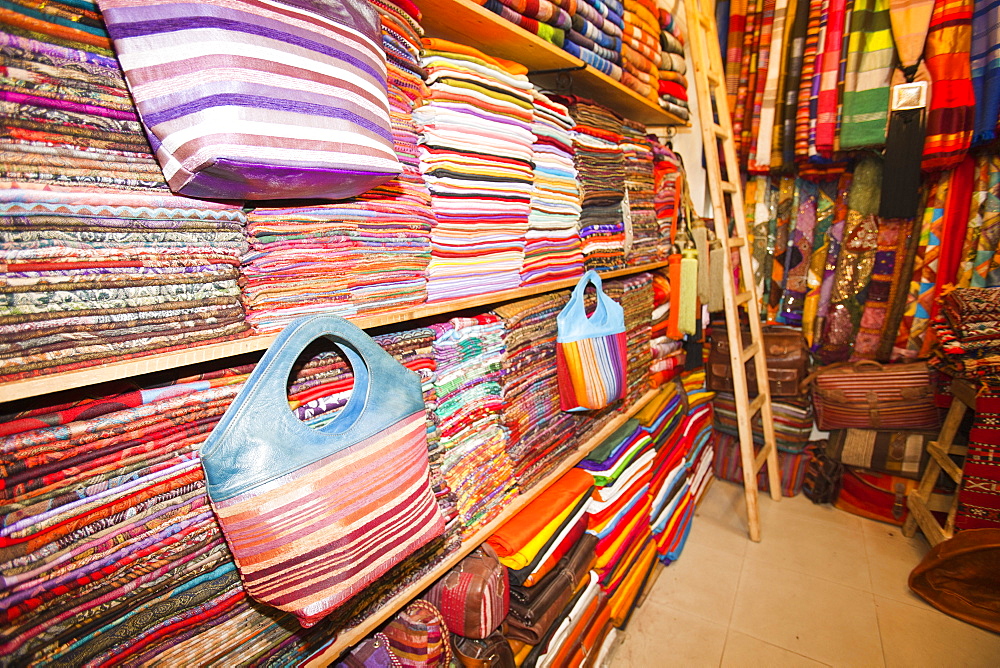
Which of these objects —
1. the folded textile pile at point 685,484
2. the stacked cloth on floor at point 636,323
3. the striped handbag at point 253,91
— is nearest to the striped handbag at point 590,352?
the stacked cloth on floor at point 636,323

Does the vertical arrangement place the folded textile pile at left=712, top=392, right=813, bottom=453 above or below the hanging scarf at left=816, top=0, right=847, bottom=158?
below

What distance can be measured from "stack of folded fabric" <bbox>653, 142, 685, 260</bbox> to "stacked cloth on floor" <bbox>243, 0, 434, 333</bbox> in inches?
61.5

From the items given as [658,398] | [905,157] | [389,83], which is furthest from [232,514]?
[905,157]

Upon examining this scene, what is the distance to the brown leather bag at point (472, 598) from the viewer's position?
1.01 metres

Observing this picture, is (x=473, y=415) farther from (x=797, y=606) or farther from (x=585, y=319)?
(x=797, y=606)

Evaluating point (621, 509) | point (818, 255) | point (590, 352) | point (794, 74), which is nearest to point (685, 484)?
point (621, 509)

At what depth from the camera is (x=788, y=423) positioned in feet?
9.14

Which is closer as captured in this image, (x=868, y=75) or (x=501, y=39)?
(x=501, y=39)

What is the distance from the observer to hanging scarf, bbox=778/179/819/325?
273 cm

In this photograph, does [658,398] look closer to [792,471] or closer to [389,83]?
[792,471]

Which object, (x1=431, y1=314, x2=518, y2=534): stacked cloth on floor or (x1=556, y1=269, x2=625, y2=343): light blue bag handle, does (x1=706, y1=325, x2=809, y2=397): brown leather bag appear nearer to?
(x1=556, y1=269, x2=625, y2=343): light blue bag handle

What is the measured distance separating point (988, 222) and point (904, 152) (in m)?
0.59

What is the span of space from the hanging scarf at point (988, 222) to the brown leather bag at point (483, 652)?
9.34 feet

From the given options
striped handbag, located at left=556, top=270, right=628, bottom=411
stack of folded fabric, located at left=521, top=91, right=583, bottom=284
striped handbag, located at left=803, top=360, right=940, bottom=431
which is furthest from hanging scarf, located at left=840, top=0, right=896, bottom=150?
striped handbag, located at left=556, top=270, right=628, bottom=411
